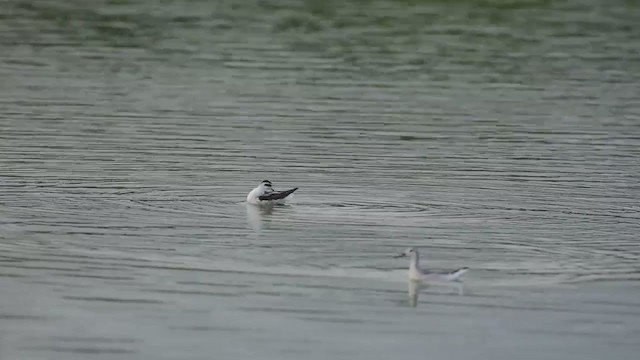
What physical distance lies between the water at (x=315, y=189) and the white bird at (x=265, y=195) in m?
0.28

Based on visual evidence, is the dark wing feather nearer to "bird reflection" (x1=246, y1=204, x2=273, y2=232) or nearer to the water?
"bird reflection" (x1=246, y1=204, x2=273, y2=232)

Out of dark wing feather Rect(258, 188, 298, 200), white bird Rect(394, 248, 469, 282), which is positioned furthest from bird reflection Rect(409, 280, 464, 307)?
dark wing feather Rect(258, 188, 298, 200)

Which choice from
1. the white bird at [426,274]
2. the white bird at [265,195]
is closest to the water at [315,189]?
the white bird at [426,274]

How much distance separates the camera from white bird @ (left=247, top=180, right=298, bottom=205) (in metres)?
24.7

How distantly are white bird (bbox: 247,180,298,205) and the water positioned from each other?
279 millimetres

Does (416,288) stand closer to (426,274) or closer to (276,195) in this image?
(426,274)

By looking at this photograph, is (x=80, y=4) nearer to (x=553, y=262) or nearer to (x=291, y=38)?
(x=291, y=38)

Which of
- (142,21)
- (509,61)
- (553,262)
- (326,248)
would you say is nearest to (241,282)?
(326,248)

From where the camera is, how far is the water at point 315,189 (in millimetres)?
18578

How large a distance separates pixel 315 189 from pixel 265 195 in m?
1.59

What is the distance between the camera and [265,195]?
24.7 meters

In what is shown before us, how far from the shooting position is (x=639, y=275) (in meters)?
20.9

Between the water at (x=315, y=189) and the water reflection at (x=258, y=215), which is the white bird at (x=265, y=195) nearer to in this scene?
the water reflection at (x=258, y=215)

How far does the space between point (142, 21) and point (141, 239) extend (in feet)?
86.9
